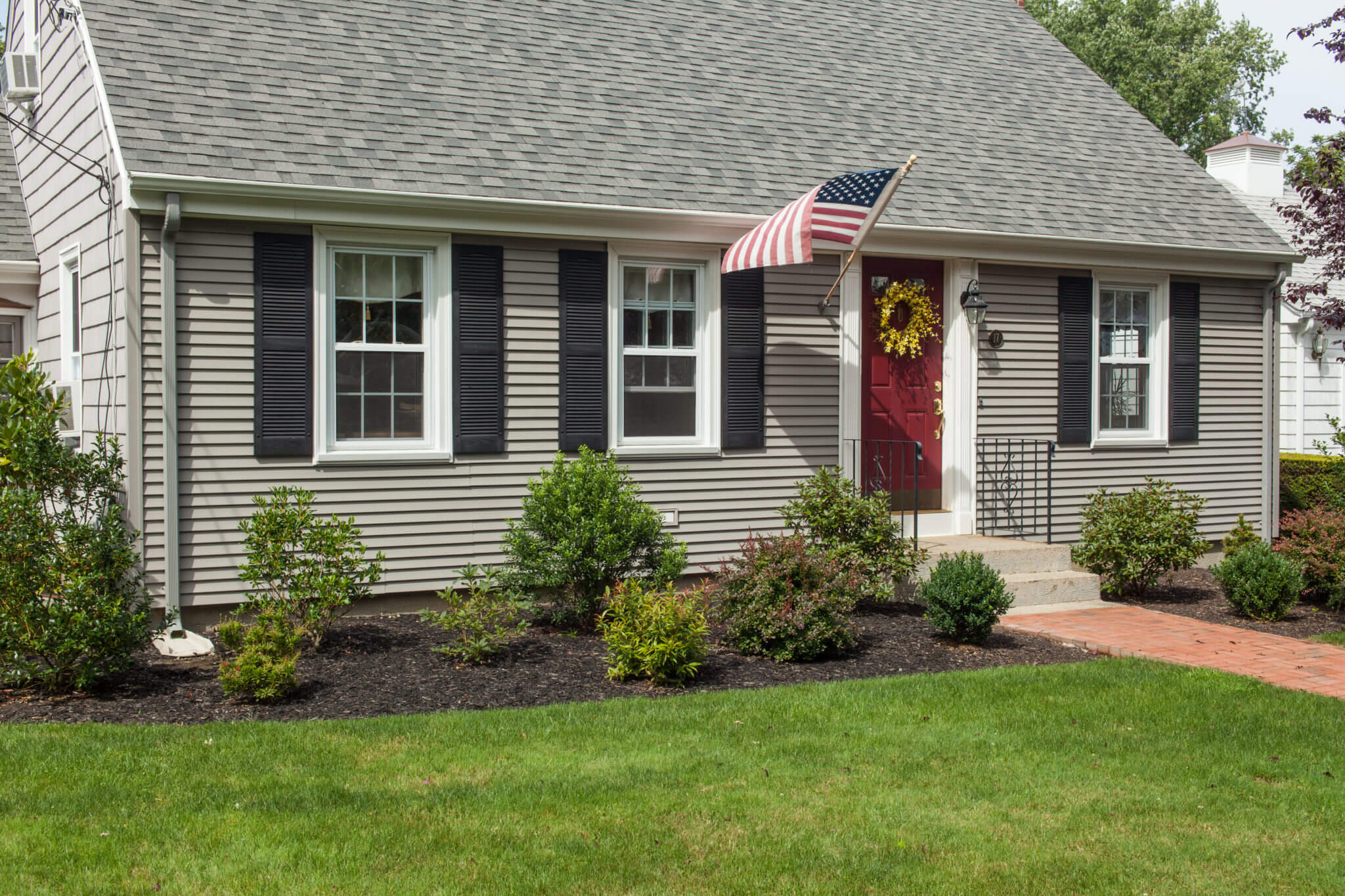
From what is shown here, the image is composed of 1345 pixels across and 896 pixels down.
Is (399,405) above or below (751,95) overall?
below

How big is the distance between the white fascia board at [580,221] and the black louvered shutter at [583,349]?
0.25 m

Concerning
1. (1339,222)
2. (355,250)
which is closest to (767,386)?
(355,250)

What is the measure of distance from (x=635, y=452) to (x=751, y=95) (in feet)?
12.7

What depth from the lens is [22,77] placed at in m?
10.4

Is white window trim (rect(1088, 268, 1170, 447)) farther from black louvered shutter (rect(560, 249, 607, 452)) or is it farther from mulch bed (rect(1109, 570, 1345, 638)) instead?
black louvered shutter (rect(560, 249, 607, 452))

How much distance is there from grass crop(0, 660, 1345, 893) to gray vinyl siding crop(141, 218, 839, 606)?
2390 millimetres

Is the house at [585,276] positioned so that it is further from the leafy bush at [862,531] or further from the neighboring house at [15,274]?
the leafy bush at [862,531]

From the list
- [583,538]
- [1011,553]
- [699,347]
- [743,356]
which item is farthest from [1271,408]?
[583,538]

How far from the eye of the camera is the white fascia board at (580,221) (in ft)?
25.7

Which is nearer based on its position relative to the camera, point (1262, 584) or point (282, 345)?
point (282, 345)

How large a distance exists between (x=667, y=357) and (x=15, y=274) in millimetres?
5625

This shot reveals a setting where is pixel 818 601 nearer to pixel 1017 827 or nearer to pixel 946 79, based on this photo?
pixel 1017 827

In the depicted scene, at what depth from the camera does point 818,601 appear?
739 cm

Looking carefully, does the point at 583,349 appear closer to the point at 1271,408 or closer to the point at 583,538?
the point at 583,538
